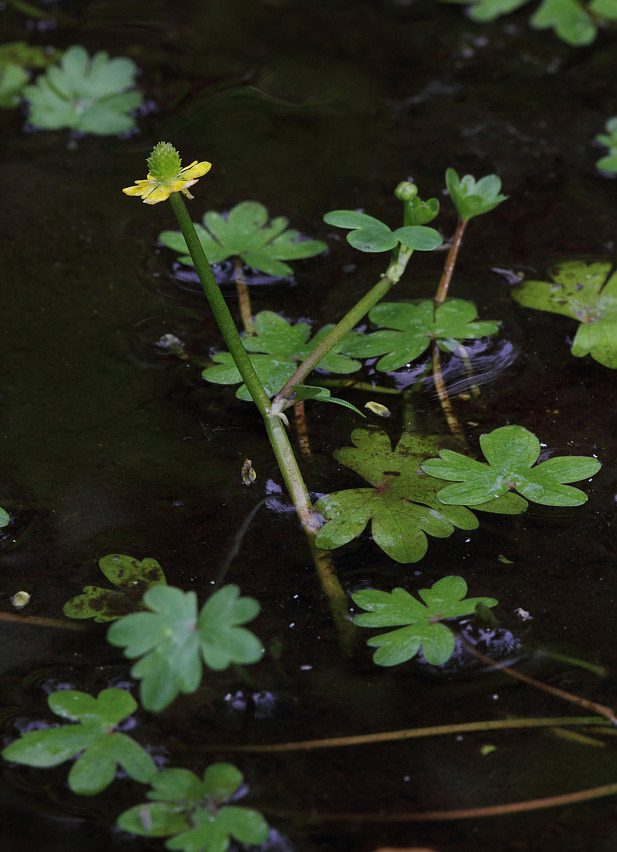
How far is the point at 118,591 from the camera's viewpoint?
5.79 feet

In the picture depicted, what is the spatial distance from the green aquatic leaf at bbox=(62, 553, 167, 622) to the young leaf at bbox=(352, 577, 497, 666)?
0.45 metres

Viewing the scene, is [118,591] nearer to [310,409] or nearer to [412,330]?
[310,409]

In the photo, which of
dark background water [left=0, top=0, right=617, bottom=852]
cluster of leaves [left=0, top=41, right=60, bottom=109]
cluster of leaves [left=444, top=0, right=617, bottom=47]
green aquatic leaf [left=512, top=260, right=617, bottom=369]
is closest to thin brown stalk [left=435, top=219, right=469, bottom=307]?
dark background water [left=0, top=0, right=617, bottom=852]

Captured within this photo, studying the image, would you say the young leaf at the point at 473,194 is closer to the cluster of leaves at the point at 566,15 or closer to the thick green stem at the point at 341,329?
the thick green stem at the point at 341,329

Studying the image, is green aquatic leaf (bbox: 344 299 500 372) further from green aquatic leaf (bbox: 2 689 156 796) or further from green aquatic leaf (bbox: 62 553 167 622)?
green aquatic leaf (bbox: 2 689 156 796)

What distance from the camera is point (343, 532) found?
181cm

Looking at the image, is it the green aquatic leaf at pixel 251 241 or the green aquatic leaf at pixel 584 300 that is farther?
the green aquatic leaf at pixel 251 241

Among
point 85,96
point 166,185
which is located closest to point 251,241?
point 166,185

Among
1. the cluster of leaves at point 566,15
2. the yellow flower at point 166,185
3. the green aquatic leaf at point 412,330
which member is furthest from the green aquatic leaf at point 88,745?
the cluster of leaves at point 566,15

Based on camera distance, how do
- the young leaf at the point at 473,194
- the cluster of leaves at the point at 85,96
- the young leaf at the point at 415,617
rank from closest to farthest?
the young leaf at the point at 415,617
the young leaf at the point at 473,194
the cluster of leaves at the point at 85,96

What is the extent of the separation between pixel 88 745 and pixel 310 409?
988 millimetres

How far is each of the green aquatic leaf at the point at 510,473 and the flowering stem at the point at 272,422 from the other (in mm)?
291

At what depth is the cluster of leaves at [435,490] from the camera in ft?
5.94

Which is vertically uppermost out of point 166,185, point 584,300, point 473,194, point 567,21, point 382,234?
point 166,185
